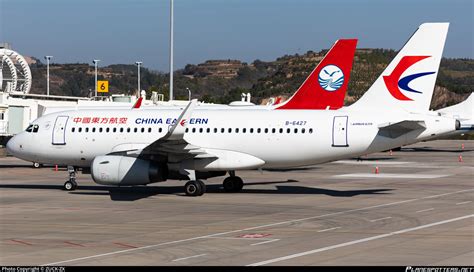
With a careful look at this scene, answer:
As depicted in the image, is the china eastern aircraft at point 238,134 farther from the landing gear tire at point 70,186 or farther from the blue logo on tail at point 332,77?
the blue logo on tail at point 332,77

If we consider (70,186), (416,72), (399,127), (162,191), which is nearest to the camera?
(399,127)

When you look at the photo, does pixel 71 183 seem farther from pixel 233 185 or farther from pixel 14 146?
pixel 233 185

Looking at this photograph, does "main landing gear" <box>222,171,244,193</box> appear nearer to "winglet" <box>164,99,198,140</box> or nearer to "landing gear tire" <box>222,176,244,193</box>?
"landing gear tire" <box>222,176,244,193</box>

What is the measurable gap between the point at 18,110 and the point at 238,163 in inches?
1187

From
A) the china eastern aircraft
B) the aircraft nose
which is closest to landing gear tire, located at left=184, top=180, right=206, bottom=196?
the china eastern aircraft

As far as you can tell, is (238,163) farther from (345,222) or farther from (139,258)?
(139,258)

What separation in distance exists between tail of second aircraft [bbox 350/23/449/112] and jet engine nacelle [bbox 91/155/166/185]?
9264 mm

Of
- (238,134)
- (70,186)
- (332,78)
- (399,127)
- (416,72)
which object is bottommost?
(70,186)

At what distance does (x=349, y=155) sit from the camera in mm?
34188

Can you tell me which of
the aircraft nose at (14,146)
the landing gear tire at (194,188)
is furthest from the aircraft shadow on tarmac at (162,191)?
the aircraft nose at (14,146)

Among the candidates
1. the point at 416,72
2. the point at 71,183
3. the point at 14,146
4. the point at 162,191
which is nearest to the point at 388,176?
the point at 416,72

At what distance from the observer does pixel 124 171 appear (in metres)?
33.4

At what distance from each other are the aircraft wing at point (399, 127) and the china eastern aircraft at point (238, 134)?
0.13 feet

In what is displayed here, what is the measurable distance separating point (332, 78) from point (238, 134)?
12.1m
